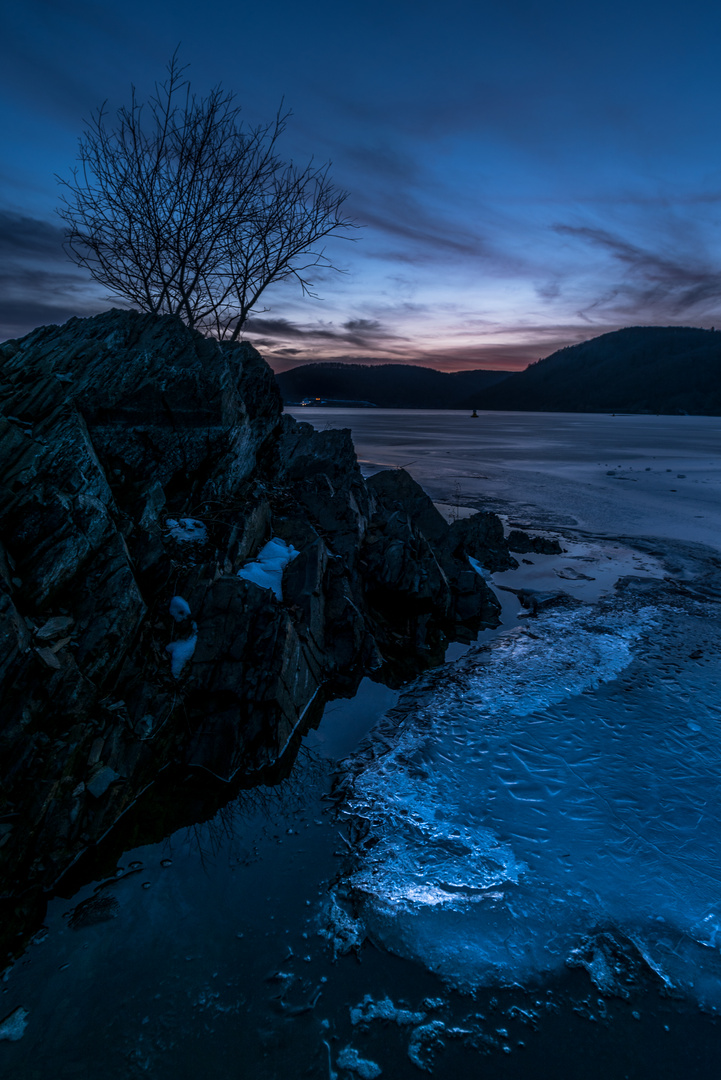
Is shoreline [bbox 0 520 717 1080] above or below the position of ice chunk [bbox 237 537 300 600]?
below

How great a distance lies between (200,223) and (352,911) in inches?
445

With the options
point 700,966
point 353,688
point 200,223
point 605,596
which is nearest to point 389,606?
point 353,688

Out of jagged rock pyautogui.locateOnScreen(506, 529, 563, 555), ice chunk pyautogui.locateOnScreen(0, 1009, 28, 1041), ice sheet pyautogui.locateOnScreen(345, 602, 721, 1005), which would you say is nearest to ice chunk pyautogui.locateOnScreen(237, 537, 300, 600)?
ice sheet pyautogui.locateOnScreen(345, 602, 721, 1005)

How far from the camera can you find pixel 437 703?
7.42 meters

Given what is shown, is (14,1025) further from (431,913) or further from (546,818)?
(546,818)

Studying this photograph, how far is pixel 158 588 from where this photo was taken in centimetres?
671

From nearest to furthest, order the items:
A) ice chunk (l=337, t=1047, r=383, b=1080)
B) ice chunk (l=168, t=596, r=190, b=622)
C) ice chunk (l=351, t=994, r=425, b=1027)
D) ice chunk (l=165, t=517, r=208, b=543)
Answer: ice chunk (l=337, t=1047, r=383, b=1080) < ice chunk (l=351, t=994, r=425, b=1027) < ice chunk (l=168, t=596, r=190, b=622) < ice chunk (l=165, t=517, r=208, b=543)

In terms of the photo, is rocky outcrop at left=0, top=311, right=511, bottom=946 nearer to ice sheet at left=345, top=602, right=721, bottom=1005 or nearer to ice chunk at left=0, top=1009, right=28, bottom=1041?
ice chunk at left=0, top=1009, right=28, bottom=1041

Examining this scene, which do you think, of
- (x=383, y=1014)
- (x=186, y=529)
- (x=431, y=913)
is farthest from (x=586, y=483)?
(x=383, y=1014)

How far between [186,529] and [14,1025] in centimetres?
554

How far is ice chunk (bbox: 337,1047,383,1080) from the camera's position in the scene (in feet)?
10.9

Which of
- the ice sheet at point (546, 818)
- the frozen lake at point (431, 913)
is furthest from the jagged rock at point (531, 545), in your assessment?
the frozen lake at point (431, 913)

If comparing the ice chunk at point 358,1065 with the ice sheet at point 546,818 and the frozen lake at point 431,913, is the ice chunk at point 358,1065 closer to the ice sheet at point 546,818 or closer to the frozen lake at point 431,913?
the frozen lake at point 431,913

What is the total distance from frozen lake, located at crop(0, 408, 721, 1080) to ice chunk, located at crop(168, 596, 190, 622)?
223 cm
